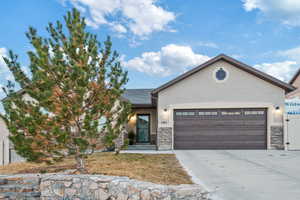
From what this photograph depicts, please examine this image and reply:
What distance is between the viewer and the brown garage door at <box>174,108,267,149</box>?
11.0 m

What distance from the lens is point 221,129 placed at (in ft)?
36.3

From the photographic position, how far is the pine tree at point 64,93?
480 cm

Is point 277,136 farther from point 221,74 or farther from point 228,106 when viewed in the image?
point 221,74

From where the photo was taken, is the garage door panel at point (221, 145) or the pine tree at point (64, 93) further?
the garage door panel at point (221, 145)

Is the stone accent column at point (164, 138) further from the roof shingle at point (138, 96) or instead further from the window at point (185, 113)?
the roof shingle at point (138, 96)

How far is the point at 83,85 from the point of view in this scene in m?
4.84

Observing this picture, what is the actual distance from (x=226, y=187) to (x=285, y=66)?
90.7 ft

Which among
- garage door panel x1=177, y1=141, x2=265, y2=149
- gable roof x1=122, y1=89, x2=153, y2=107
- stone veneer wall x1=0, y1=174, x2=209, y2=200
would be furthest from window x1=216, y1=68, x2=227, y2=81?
stone veneer wall x1=0, y1=174, x2=209, y2=200

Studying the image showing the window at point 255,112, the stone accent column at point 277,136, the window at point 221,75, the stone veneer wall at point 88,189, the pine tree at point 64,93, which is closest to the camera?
the stone veneer wall at point 88,189

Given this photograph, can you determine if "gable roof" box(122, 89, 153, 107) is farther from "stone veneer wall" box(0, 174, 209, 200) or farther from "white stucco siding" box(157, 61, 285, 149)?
"stone veneer wall" box(0, 174, 209, 200)

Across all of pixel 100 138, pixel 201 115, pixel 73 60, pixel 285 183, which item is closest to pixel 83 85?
pixel 73 60

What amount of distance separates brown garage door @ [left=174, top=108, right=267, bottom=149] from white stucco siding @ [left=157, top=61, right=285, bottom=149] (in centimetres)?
39

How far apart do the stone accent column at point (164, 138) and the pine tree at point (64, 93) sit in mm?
5820

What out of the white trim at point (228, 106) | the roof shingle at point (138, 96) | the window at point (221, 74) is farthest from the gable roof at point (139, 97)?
the window at point (221, 74)
